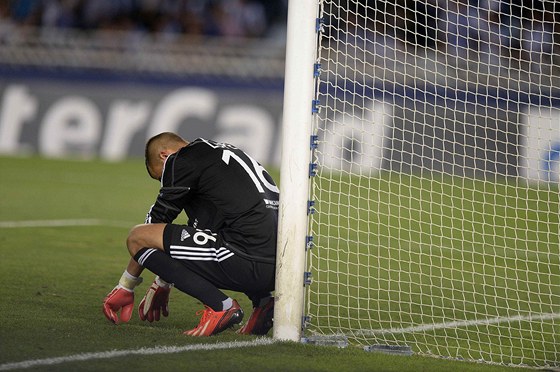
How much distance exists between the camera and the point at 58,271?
822cm

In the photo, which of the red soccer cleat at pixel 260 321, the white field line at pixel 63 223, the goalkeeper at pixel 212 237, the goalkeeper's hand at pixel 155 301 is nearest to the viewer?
the goalkeeper at pixel 212 237

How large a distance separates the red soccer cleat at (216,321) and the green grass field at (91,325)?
6 centimetres

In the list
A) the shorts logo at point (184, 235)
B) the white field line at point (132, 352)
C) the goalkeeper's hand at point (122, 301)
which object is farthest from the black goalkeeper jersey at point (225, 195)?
the white field line at point (132, 352)

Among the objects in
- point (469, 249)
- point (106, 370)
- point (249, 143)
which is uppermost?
point (249, 143)

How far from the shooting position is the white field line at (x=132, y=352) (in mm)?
4846

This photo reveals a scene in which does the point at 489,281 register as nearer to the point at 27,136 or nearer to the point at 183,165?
the point at 183,165

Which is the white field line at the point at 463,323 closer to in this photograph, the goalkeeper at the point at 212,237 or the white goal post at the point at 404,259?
the white goal post at the point at 404,259

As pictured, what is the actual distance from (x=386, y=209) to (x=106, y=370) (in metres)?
8.04

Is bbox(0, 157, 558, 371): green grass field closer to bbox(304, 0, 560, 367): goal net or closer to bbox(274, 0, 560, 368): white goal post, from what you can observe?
bbox(274, 0, 560, 368): white goal post

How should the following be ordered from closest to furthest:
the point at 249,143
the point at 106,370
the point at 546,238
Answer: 1. the point at 106,370
2. the point at 546,238
3. the point at 249,143

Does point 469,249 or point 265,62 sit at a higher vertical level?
point 265,62

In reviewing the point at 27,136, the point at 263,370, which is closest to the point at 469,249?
the point at 263,370

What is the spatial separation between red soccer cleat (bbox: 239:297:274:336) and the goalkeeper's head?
0.97 m

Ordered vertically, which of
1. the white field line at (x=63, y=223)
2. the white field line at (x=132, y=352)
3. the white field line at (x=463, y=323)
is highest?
the white field line at (x=63, y=223)
